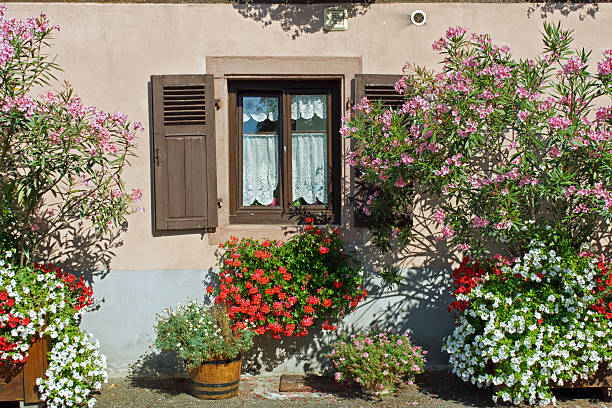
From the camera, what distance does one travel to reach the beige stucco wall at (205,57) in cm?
572

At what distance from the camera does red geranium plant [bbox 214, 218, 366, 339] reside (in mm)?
5398

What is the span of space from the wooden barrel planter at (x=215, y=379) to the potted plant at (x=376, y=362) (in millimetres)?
897

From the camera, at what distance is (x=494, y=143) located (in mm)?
5457

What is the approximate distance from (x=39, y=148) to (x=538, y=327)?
4.10m

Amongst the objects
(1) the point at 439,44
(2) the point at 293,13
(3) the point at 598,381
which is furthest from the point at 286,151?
(3) the point at 598,381

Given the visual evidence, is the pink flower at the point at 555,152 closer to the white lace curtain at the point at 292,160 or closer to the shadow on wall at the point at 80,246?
the white lace curtain at the point at 292,160

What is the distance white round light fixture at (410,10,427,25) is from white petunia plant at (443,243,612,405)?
2.34 m

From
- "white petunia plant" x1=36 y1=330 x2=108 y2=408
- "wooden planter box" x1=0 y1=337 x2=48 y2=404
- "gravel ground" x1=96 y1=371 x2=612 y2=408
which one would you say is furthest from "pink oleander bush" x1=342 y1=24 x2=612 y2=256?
"wooden planter box" x1=0 y1=337 x2=48 y2=404

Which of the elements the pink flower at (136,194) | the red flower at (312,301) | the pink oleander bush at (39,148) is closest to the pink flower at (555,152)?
the red flower at (312,301)

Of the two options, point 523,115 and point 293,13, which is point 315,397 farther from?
point 293,13

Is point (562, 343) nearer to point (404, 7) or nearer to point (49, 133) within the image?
point (404, 7)

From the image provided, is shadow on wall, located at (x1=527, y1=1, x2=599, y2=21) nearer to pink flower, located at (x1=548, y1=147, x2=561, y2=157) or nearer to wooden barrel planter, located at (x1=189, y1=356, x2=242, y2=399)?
pink flower, located at (x1=548, y1=147, x2=561, y2=157)

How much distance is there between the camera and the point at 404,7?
18.9ft

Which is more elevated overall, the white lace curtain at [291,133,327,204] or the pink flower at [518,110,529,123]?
the pink flower at [518,110,529,123]
